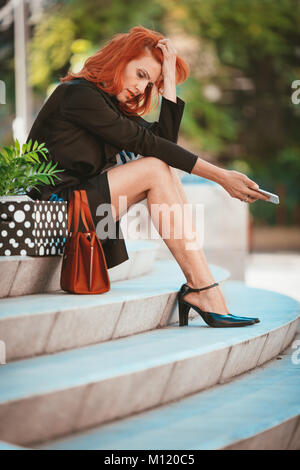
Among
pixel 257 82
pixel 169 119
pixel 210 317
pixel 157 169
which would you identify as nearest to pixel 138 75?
pixel 169 119

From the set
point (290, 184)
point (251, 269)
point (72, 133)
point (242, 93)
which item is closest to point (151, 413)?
point (72, 133)

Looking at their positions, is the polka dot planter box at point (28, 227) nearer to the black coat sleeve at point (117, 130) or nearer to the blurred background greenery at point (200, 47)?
the black coat sleeve at point (117, 130)

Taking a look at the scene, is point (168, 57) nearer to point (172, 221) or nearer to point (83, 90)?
point (83, 90)

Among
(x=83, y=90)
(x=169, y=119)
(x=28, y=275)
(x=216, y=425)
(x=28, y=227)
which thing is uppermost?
(x=83, y=90)

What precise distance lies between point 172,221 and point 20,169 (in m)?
0.86

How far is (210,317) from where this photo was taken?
3.45 meters

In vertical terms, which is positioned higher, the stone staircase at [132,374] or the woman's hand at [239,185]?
the woman's hand at [239,185]

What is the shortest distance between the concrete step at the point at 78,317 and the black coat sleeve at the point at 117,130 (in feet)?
2.49

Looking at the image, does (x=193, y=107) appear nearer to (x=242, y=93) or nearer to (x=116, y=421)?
(x=242, y=93)

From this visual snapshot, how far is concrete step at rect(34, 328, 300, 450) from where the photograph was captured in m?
2.27

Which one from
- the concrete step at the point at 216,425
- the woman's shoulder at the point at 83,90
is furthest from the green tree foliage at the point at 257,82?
Result: the concrete step at the point at 216,425

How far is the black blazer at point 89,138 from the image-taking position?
11.5 ft

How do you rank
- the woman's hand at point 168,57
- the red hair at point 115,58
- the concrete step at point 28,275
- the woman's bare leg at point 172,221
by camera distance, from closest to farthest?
the concrete step at point 28,275 < the woman's bare leg at point 172,221 < the red hair at point 115,58 < the woman's hand at point 168,57

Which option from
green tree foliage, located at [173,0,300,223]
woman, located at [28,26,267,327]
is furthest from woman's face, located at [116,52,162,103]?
green tree foliage, located at [173,0,300,223]
